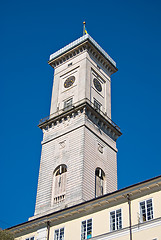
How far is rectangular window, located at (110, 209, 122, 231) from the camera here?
126ft

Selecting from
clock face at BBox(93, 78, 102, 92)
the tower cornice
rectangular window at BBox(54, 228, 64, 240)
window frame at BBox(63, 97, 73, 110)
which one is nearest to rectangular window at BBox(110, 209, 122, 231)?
rectangular window at BBox(54, 228, 64, 240)

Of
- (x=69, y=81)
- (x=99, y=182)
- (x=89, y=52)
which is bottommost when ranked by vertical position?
(x=99, y=182)

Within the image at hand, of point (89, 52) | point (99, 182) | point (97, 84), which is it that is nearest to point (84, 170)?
point (99, 182)

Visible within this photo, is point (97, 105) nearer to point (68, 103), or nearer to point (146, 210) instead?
point (68, 103)

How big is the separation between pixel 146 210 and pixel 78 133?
2818 cm

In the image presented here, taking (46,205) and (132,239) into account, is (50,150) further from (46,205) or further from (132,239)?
(132,239)

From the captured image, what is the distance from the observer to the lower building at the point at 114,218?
3669cm

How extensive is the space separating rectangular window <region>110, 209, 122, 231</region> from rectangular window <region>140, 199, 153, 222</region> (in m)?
2.26

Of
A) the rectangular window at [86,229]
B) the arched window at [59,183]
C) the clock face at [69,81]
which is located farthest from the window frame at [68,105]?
the rectangular window at [86,229]

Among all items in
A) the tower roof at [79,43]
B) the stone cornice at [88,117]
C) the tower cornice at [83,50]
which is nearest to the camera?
the stone cornice at [88,117]

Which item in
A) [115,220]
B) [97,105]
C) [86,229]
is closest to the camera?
[115,220]

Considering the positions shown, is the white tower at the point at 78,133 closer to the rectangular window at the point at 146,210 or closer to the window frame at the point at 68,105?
the window frame at the point at 68,105

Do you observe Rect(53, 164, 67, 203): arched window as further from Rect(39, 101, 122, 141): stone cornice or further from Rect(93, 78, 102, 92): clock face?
Rect(93, 78, 102, 92): clock face

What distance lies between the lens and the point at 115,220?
38.9m
